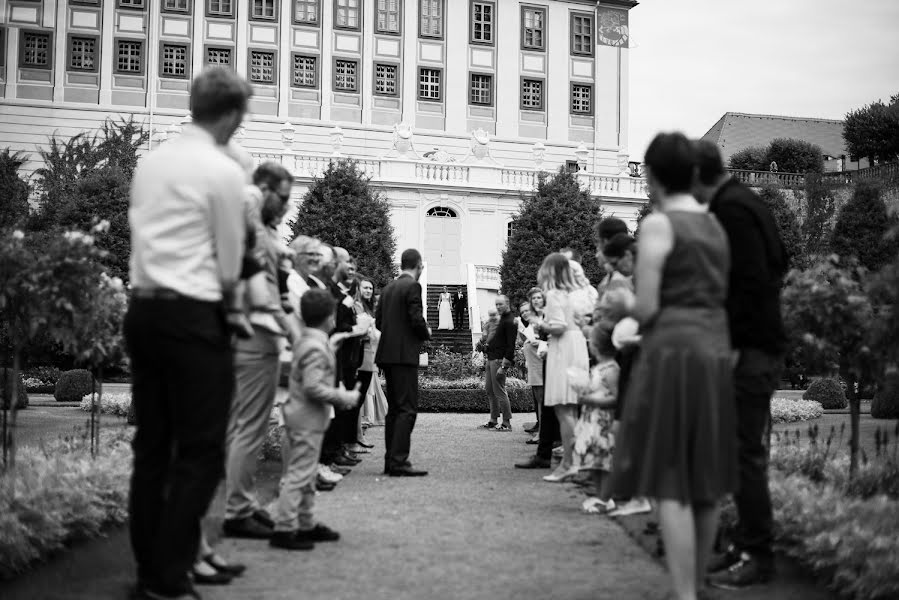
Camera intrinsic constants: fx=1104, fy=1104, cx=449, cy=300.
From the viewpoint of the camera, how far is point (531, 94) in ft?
181

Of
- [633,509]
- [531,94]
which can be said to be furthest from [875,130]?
[633,509]

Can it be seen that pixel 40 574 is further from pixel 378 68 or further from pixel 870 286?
pixel 378 68

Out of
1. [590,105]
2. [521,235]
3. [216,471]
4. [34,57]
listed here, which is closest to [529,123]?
[590,105]

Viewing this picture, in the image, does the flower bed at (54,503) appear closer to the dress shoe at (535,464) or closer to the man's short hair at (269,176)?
the man's short hair at (269,176)

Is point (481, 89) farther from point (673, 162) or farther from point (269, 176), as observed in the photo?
point (673, 162)

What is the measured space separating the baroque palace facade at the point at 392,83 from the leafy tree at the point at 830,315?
37205mm

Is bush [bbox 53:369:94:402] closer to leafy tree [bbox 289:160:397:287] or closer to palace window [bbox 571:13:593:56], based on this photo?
leafy tree [bbox 289:160:397:287]

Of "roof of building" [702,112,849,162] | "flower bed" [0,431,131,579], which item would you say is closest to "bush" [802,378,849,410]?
"flower bed" [0,431,131,579]

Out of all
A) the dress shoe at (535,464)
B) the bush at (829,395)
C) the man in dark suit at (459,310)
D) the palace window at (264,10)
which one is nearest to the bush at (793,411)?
the bush at (829,395)

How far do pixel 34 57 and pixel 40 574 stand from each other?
4960cm

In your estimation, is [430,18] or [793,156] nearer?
[430,18]

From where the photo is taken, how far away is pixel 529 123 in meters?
54.7

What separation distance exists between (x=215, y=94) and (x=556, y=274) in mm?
5601

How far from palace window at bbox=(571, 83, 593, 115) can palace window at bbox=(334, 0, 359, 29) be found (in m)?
11.4
